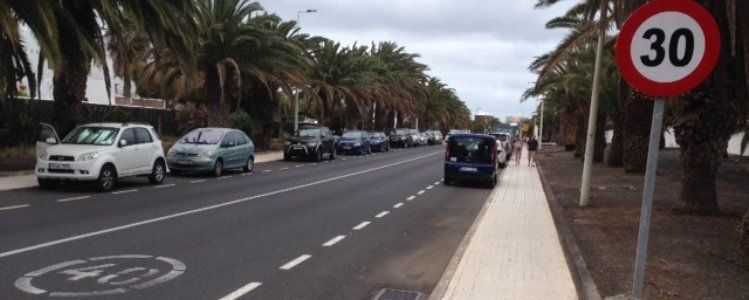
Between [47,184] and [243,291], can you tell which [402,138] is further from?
[243,291]

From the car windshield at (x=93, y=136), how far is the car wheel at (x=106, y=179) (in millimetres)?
739

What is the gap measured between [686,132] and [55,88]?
16.9 meters

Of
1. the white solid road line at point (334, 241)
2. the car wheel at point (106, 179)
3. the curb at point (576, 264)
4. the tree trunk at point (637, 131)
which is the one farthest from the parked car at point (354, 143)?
the white solid road line at point (334, 241)

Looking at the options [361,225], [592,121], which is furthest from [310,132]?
[361,225]

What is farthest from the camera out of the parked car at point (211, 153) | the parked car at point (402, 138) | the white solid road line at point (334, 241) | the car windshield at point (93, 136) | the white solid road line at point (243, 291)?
the parked car at point (402, 138)

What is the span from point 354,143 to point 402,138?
1777 centimetres

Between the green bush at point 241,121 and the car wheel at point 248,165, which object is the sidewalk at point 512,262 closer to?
the car wheel at point 248,165

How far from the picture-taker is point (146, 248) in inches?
329

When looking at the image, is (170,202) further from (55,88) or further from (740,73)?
(740,73)

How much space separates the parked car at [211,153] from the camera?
64.9 ft

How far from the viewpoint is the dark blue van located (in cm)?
1989

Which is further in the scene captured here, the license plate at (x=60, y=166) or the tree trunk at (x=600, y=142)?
the tree trunk at (x=600, y=142)

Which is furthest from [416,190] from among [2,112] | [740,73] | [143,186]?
[2,112]

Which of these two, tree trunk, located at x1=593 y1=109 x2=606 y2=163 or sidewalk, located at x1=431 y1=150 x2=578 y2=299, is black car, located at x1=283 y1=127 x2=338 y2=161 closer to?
tree trunk, located at x1=593 y1=109 x2=606 y2=163
